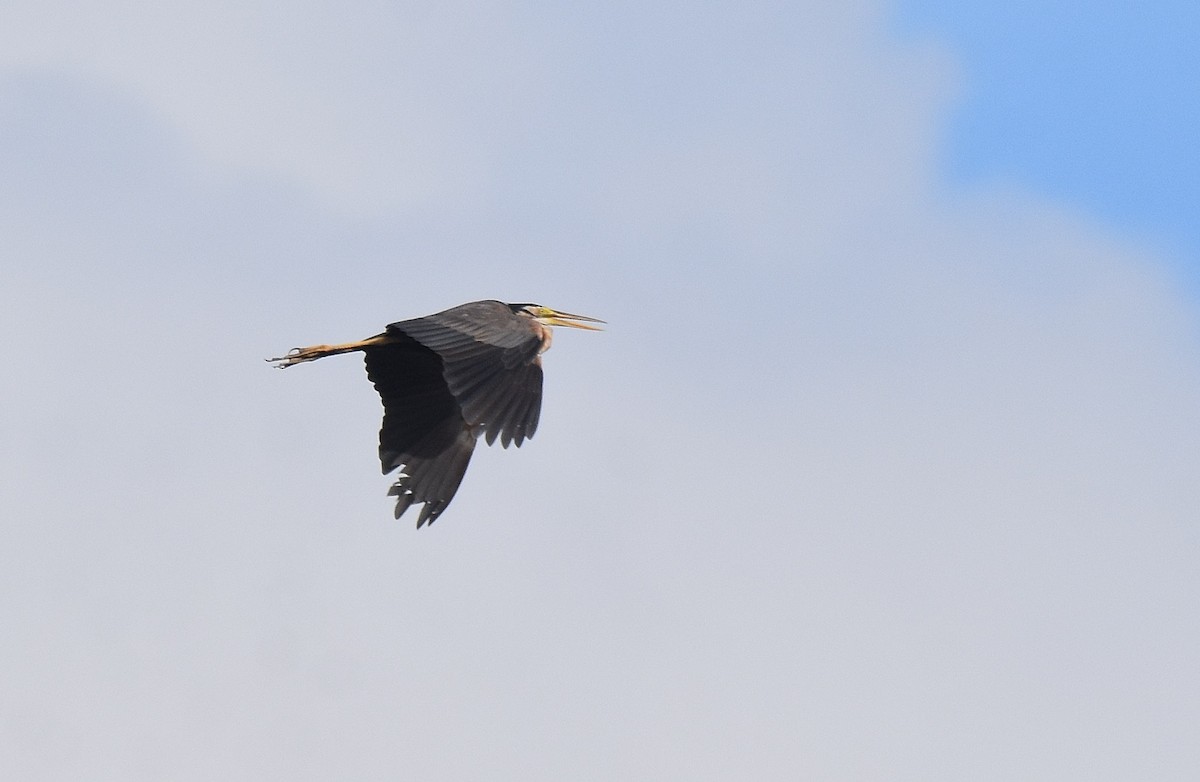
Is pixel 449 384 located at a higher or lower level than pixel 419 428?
lower

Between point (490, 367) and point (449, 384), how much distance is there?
0.51 metres

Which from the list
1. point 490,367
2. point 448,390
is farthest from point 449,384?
Result: point 448,390

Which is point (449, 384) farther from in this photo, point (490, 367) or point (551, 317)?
point (551, 317)

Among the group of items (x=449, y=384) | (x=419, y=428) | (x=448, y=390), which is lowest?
(x=449, y=384)

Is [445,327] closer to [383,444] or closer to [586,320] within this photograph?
[383,444]

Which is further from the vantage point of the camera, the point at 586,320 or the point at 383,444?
the point at 586,320

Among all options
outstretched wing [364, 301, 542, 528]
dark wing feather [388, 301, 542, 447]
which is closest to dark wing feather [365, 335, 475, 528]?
outstretched wing [364, 301, 542, 528]

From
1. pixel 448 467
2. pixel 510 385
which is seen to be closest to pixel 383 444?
pixel 448 467

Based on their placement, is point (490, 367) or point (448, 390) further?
point (448, 390)

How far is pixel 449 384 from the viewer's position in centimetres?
1881

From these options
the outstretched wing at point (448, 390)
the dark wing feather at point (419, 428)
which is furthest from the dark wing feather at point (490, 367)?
the dark wing feather at point (419, 428)

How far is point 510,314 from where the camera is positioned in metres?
20.4

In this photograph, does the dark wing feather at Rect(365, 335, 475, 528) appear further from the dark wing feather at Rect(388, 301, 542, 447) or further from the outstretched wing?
the dark wing feather at Rect(388, 301, 542, 447)

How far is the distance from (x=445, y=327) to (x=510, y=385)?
2.99 ft
